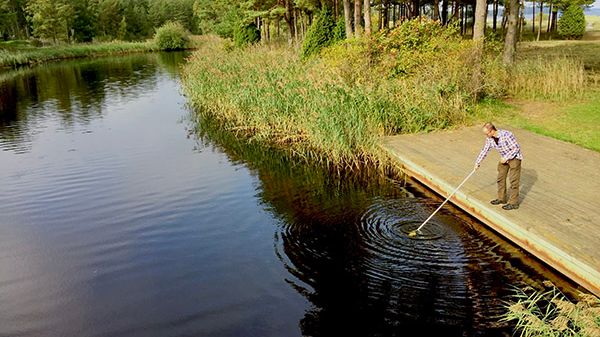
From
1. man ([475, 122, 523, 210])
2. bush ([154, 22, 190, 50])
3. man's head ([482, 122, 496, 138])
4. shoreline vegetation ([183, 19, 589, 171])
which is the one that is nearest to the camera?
man's head ([482, 122, 496, 138])

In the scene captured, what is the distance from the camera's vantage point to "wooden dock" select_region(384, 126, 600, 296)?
19.3ft

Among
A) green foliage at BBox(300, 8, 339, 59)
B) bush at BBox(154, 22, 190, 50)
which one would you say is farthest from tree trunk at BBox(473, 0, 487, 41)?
bush at BBox(154, 22, 190, 50)

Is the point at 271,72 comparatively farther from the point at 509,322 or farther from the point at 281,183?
the point at 509,322

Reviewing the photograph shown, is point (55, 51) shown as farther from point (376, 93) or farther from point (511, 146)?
point (511, 146)

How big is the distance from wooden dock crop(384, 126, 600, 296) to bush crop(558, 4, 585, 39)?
3098 centimetres

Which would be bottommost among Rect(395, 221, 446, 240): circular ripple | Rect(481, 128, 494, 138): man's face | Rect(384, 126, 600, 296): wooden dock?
Rect(395, 221, 446, 240): circular ripple

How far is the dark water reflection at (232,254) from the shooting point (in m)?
5.60

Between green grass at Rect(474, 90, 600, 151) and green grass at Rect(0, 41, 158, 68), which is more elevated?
green grass at Rect(0, 41, 158, 68)

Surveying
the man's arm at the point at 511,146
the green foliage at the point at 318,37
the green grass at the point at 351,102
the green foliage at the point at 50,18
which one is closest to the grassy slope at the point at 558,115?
the green grass at the point at 351,102

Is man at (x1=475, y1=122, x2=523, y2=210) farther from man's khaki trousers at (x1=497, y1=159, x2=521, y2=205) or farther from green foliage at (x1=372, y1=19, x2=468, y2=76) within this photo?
green foliage at (x1=372, y1=19, x2=468, y2=76)

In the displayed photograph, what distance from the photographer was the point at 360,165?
10859mm

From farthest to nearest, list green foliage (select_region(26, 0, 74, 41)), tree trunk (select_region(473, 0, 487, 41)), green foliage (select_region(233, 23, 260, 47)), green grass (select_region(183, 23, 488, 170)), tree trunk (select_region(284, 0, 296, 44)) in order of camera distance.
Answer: green foliage (select_region(26, 0, 74, 41)), green foliage (select_region(233, 23, 260, 47)), tree trunk (select_region(284, 0, 296, 44)), tree trunk (select_region(473, 0, 487, 41)), green grass (select_region(183, 23, 488, 170))

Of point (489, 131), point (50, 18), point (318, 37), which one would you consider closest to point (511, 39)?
point (318, 37)

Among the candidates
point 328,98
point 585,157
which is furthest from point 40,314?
point 585,157
